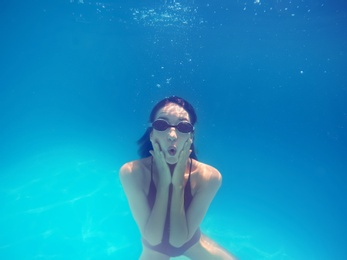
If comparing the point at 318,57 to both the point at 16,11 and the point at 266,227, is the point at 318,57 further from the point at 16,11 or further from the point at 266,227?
the point at 16,11

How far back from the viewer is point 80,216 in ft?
25.4

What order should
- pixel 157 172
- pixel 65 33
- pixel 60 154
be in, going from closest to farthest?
pixel 157 172 → pixel 60 154 → pixel 65 33

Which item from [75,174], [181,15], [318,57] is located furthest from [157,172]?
[318,57]

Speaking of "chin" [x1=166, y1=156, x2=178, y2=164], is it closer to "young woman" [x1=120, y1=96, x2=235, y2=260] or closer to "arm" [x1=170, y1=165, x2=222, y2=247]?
"young woman" [x1=120, y1=96, x2=235, y2=260]

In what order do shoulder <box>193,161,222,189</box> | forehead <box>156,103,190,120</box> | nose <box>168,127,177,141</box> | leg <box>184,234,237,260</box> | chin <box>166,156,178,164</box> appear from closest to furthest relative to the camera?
nose <box>168,127,177,141</box>, chin <box>166,156,178,164</box>, forehead <box>156,103,190,120</box>, shoulder <box>193,161,222,189</box>, leg <box>184,234,237,260</box>

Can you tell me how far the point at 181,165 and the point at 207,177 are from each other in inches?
18.6

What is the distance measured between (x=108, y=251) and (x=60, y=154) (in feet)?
16.9

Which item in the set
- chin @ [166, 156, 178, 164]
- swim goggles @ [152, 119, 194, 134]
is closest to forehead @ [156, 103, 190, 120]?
swim goggles @ [152, 119, 194, 134]

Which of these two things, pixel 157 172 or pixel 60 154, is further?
pixel 60 154

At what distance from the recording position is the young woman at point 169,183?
10.1 feet

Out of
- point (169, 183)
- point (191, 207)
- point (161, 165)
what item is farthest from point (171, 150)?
point (191, 207)

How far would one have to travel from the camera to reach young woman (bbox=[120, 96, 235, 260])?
3.07 meters

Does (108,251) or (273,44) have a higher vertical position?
(273,44)

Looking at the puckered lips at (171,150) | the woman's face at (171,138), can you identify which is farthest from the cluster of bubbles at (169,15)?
the puckered lips at (171,150)
